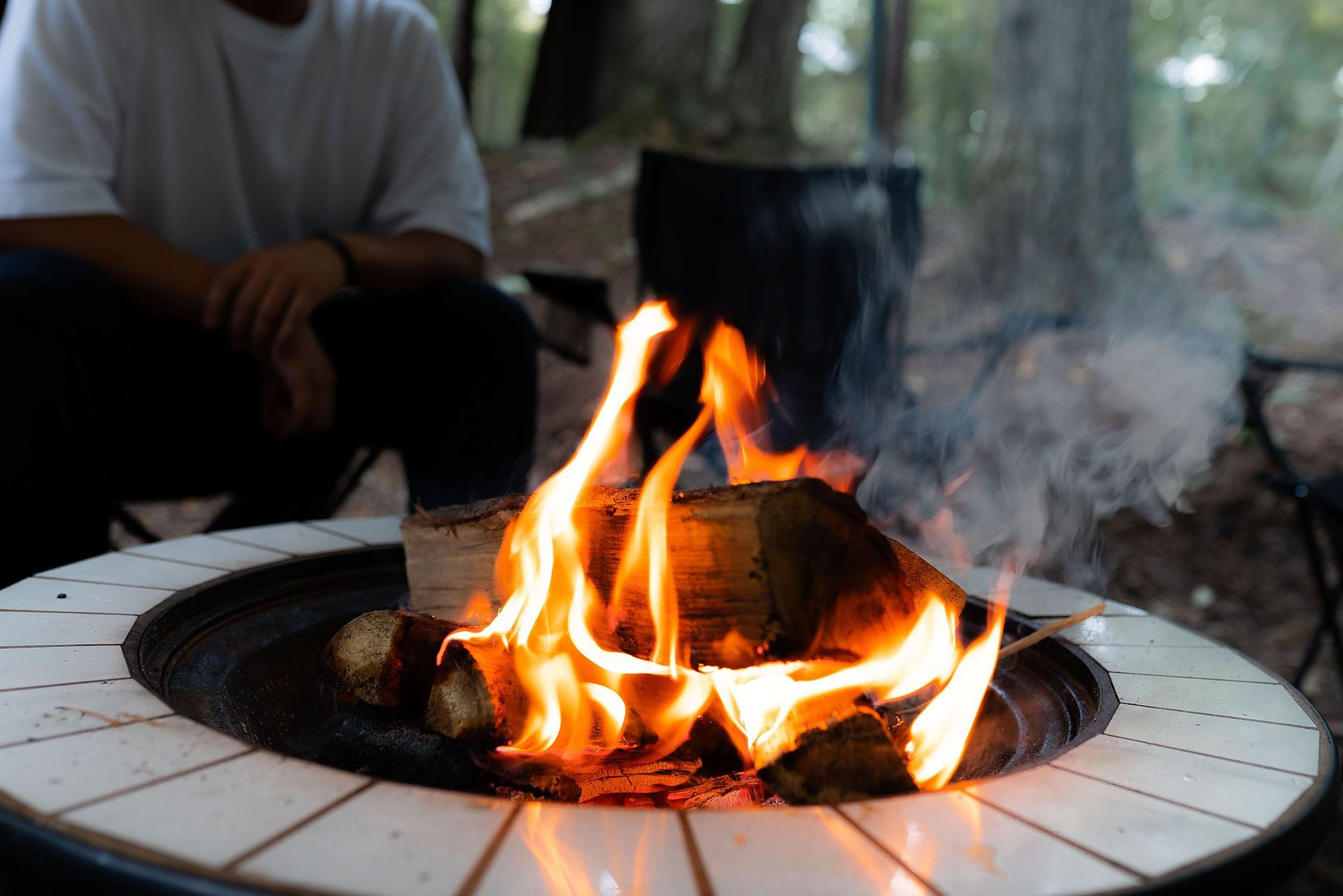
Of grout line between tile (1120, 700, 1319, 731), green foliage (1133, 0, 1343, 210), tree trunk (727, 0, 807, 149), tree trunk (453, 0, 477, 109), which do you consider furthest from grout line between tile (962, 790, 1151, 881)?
green foliage (1133, 0, 1343, 210)

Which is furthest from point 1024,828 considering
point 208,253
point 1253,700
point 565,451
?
point 565,451

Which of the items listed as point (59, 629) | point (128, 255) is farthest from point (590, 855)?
point (128, 255)

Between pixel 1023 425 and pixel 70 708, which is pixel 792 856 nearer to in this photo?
pixel 70 708

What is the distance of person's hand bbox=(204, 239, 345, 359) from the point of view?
70.2 inches

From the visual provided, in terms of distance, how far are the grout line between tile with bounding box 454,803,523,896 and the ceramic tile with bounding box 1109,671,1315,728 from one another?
2.40 feet

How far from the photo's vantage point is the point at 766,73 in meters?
7.80

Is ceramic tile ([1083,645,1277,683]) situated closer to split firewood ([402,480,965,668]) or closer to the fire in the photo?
the fire

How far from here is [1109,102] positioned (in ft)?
17.3

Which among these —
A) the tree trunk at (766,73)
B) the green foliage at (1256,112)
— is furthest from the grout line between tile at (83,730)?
the green foliage at (1256,112)

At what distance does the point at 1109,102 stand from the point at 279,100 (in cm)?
460

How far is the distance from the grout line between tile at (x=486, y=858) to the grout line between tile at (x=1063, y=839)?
0.39m

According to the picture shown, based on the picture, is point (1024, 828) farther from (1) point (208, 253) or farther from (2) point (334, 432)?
(1) point (208, 253)

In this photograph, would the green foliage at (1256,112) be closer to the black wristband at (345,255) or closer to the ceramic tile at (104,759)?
the black wristband at (345,255)

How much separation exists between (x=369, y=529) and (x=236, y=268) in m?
0.55
